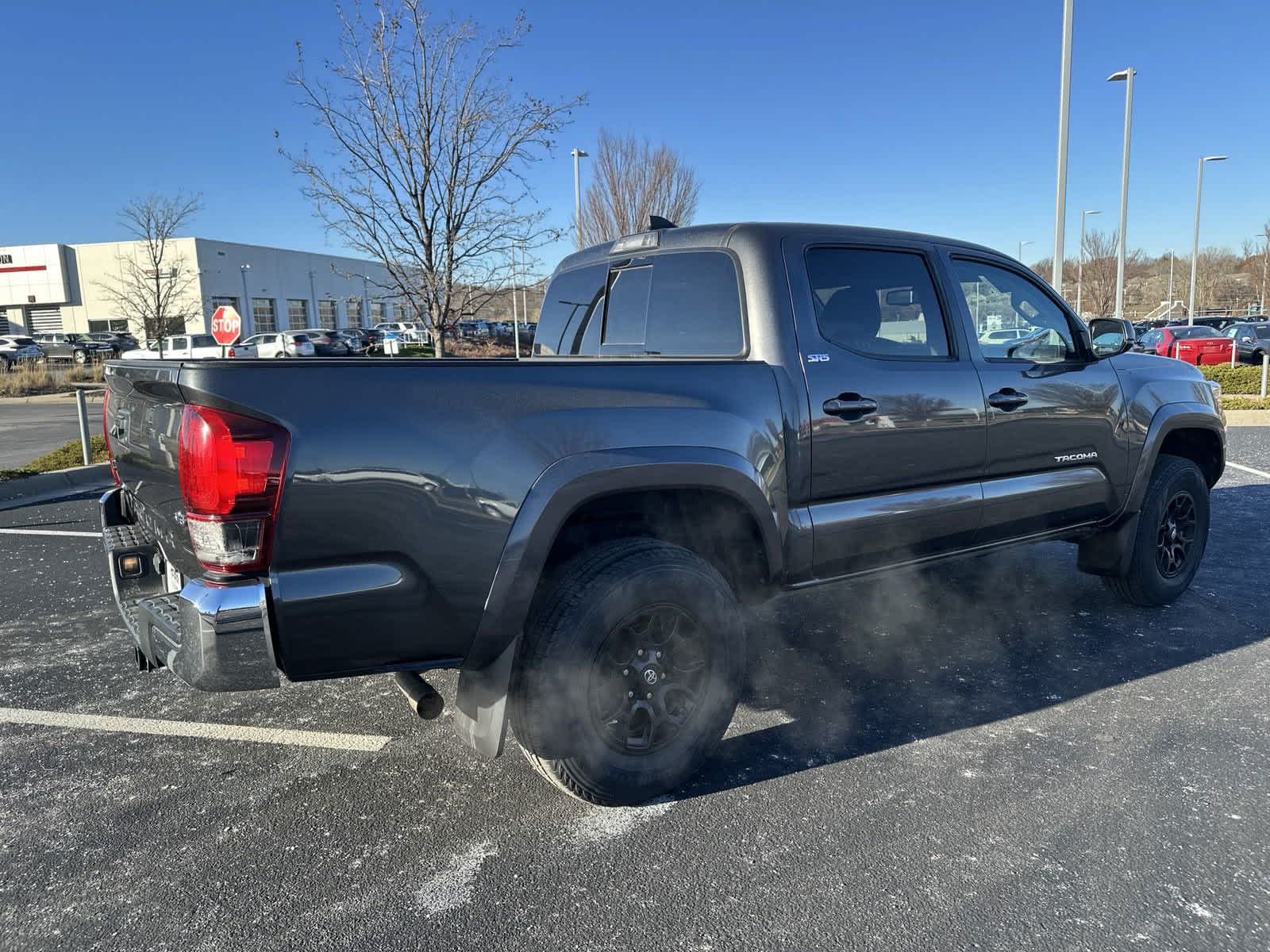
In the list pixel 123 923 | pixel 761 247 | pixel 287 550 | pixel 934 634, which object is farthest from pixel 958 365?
pixel 123 923

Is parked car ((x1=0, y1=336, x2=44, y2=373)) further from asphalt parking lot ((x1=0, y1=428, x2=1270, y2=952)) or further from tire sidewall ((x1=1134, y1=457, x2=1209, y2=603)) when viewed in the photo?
tire sidewall ((x1=1134, y1=457, x2=1209, y2=603))

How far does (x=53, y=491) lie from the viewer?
973cm

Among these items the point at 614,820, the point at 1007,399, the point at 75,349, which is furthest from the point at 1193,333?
the point at 75,349

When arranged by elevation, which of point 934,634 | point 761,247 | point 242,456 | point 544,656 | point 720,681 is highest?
point 761,247

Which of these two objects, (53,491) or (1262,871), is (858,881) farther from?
(53,491)

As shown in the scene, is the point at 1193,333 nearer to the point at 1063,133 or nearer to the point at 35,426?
the point at 1063,133

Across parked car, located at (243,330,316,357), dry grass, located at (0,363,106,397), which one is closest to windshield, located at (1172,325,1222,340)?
parked car, located at (243,330,316,357)

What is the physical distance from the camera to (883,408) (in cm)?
344

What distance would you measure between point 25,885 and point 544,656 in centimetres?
162

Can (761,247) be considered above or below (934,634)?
above

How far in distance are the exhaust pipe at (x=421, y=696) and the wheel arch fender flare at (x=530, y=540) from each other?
0.34 ft

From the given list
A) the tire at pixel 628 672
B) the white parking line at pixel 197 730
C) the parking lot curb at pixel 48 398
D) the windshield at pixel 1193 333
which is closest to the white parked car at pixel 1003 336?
the tire at pixel 628 672

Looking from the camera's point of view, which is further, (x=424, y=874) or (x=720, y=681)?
(x=720, y=681)

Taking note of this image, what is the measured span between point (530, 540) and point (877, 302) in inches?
76.0
